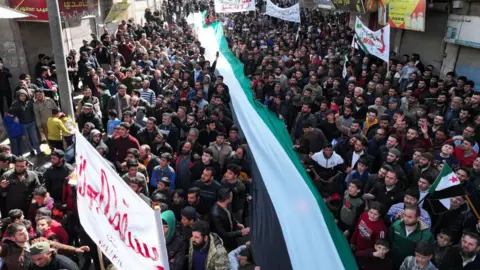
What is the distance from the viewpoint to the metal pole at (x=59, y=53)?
6191 millimetres

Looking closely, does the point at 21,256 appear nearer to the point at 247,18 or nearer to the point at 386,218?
the point at 386,218

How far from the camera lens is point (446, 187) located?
4.55m

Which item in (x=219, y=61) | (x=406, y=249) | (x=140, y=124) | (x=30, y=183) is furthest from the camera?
(x=219, y=61)

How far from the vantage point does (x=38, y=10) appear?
409 inches

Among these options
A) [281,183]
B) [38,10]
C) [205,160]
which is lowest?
[281,183]

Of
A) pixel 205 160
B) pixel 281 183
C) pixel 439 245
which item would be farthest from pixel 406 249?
pixel 205 160

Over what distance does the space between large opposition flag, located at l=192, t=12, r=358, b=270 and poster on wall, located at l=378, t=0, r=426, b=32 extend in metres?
5.51

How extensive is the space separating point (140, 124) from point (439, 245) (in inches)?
200

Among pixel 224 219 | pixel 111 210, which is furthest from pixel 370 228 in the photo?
pixel 111 210

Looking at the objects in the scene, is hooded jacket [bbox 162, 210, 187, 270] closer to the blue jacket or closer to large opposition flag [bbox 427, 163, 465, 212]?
large opposition flag [bbox 427, 163, 465, 212]

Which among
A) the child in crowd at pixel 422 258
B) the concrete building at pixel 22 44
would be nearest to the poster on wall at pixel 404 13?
the child in crowd at pixel 422 258

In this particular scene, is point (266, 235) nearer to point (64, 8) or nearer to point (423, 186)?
point (423, 186)

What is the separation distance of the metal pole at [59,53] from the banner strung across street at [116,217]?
3189 millimetres

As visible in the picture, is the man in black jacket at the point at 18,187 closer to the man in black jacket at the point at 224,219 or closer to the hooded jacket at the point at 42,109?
the man in black jacket at the point at 224,219
